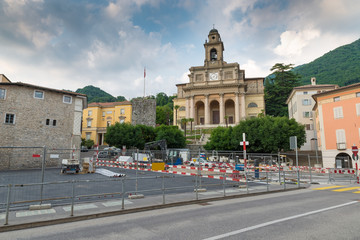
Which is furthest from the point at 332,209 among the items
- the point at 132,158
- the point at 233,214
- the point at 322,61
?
the point at 322,61

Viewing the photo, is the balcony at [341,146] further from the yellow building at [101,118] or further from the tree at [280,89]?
the yellow building at [101,118]

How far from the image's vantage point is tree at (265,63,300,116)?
2749 inches

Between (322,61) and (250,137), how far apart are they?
10954 cm

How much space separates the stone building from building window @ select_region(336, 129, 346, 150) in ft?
113

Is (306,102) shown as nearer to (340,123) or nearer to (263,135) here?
(340,123)

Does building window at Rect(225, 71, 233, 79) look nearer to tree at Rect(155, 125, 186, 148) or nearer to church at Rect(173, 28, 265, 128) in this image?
church at Rect(173, 28, 265, 128)

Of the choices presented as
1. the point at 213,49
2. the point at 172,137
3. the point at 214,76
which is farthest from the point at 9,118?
the point at 213,49

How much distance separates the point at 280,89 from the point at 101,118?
5764cm

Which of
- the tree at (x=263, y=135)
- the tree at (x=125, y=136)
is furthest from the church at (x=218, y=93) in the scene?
the tree at (x=263, y=135)

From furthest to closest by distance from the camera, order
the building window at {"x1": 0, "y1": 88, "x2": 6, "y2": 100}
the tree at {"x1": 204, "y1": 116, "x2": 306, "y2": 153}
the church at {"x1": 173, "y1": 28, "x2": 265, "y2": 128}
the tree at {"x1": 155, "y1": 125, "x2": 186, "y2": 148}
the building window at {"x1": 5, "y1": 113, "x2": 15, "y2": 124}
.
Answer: the church at {"x1": 173, "y1": 28, "x2": 265, "y2": 128} < the tree at {"x1": 155, "y1": 125, "x2": 186, "y2": 148} < the tree at {"x1": 204, "y1": 116, "x2": 306, "y2": 153} < the building window at {"x1": 5, "y1": 113, "x2": 15, "y2": 124} < the building window at {"x1": 0, "y1": 88, "x2": 6, "y2": 100}

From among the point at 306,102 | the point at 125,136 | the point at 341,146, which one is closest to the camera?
the point at 341,146

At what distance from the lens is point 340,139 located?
93.5ft

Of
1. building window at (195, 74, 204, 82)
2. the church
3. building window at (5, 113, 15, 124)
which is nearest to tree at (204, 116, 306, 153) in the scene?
the church

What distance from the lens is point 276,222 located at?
6.02m
